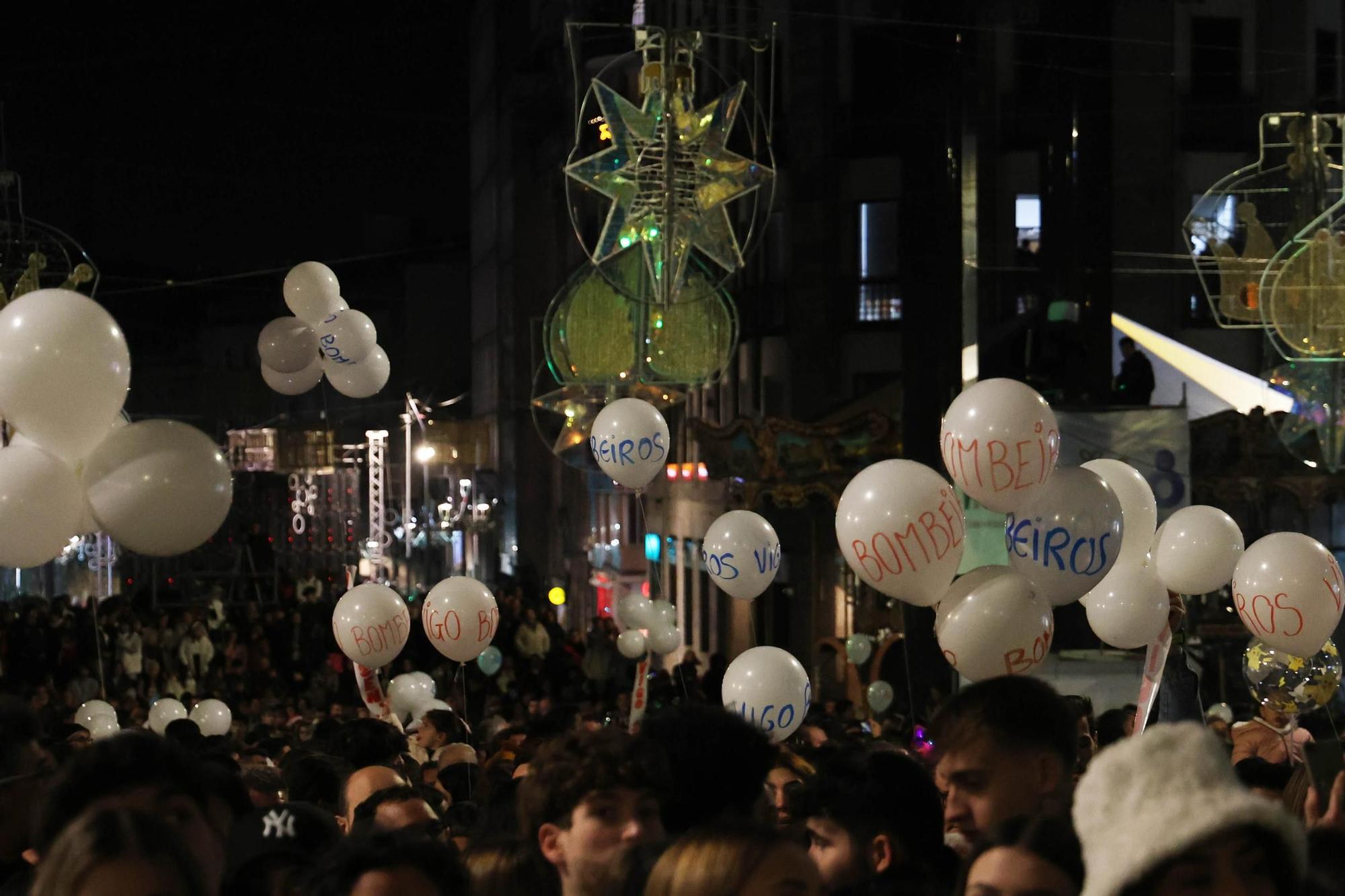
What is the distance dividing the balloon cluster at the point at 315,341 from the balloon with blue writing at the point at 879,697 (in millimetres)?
6974

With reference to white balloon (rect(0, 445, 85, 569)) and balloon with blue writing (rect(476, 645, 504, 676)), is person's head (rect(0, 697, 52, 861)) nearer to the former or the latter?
white balloon (rect(0, 445, 85, 569))

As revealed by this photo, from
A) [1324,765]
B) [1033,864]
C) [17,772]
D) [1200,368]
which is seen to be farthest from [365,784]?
[1200,368]

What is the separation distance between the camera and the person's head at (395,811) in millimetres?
5242

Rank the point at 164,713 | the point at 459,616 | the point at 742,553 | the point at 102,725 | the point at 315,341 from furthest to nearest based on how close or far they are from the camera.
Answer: the point at 164,713
the point at 102,725
the point at 315,341
the point at 742,553
the point at 459,616

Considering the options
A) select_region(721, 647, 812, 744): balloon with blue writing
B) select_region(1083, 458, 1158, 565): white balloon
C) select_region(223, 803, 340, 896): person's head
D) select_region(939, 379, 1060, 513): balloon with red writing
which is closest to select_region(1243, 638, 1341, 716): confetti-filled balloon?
select_region(1083, 458, 1158, 565): white balloon

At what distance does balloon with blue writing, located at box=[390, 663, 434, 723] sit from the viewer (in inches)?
478

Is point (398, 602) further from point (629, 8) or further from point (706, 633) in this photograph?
point (706, 633)

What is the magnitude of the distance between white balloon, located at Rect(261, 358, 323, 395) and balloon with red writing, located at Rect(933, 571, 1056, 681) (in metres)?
5.60

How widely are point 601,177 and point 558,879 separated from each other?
864 cm

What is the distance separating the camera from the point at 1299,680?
937cm

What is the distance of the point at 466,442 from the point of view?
40.9 meters

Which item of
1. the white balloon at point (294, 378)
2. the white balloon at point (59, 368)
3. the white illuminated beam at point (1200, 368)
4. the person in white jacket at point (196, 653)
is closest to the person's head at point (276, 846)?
the white balloon at point (59, 368)

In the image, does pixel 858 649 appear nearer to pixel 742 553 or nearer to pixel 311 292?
pixel 742 553

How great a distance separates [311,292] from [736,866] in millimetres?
8383
